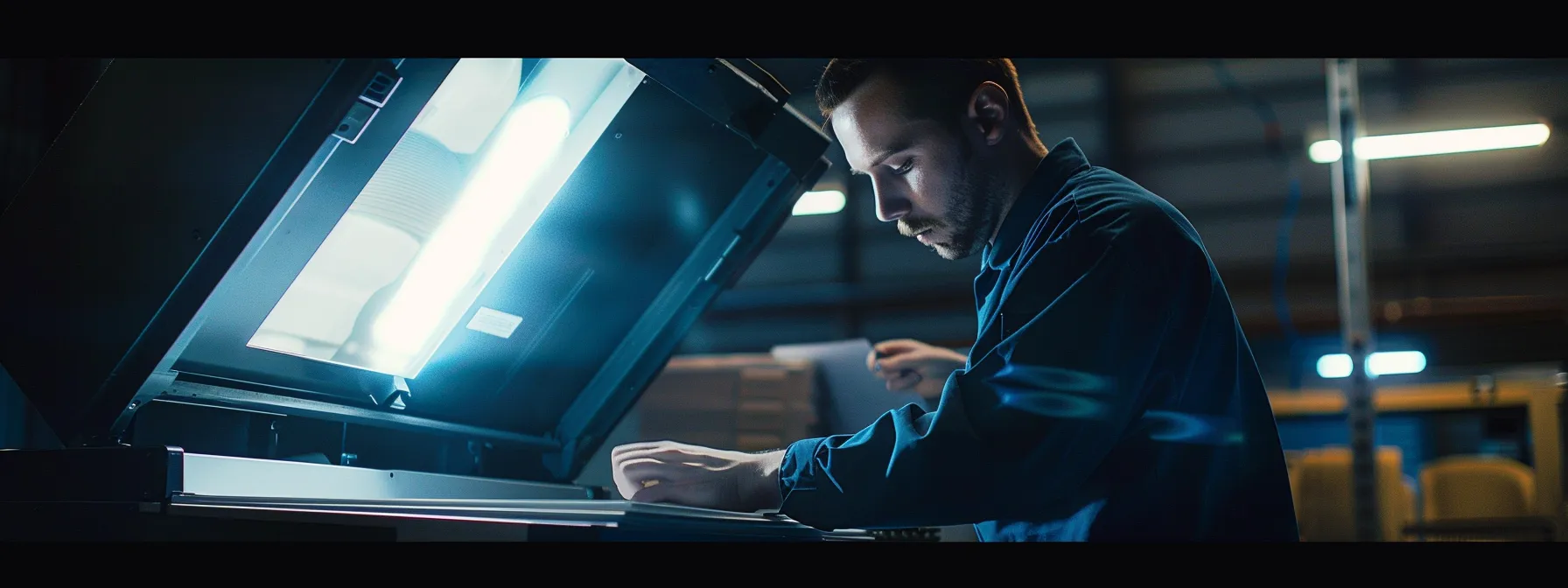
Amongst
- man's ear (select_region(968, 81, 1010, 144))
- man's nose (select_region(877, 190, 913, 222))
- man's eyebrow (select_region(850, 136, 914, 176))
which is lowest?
man's nose (select_region(877, 190, 913, 222))

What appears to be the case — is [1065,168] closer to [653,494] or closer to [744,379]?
[653,494]

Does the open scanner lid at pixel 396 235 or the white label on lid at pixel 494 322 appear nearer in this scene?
the open scanner lid at pixel 396 235

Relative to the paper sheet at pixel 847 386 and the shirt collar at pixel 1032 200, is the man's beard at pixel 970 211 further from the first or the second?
the paper sheet at pixel 847 386

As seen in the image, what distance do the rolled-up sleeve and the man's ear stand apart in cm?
32

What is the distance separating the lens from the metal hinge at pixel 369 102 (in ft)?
3.81

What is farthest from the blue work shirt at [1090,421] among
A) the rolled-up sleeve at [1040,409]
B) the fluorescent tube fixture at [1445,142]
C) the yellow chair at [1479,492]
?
the fluorescent tube fixture at [1445,142]

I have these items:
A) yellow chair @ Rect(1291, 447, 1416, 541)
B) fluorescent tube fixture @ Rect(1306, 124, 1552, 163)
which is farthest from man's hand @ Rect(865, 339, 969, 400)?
fluorescent tube fixture @ Rect(1306, 124, 1552, 163)

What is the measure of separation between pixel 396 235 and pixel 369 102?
0.28 metres

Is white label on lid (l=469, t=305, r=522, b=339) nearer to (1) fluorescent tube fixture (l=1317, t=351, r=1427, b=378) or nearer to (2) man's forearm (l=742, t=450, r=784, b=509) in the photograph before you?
(2) man's forearm (l=742, t=450, r=784, b=509)

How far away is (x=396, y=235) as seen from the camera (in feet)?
4.63

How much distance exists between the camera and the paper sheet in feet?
8.04

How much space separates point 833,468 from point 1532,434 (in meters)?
7.81

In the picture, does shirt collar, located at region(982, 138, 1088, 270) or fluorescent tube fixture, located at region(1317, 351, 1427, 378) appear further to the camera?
fluorescent tube fixture, located at region(1317, 351, 1427, 378)

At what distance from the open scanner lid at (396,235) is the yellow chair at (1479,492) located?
5.71m
